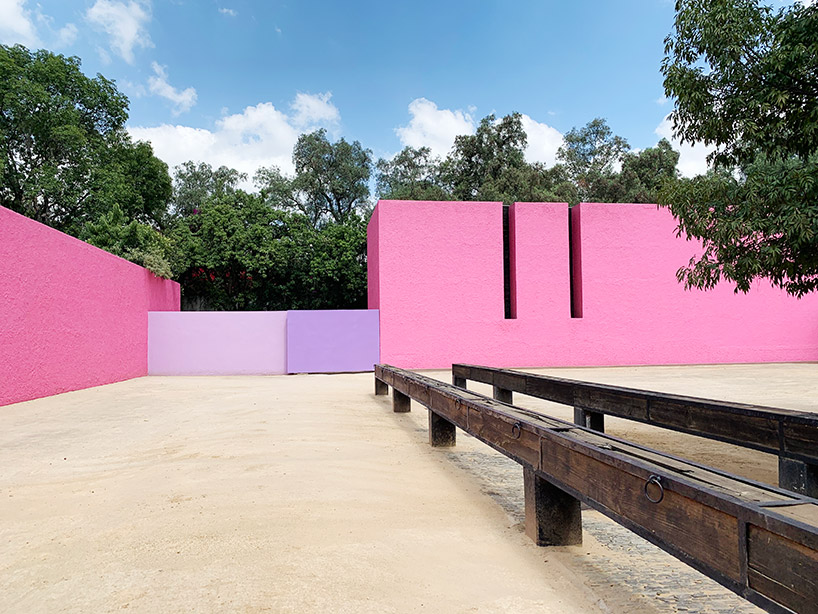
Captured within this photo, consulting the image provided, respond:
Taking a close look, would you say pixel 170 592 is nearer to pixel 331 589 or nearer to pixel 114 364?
pixel 331 589

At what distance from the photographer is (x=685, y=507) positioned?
1.46 meters

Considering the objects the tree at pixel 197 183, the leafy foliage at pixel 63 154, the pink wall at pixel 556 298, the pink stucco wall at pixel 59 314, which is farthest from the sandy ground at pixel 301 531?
the tree at pixel 197 183

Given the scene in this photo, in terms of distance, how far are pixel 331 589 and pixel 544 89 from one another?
24.8m

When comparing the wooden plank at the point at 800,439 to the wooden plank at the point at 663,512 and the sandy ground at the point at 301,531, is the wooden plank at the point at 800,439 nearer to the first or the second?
the sandy ground at the point at 301,531

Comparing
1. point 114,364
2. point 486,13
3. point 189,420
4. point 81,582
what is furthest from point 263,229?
point 81,582

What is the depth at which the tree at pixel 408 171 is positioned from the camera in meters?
27.3

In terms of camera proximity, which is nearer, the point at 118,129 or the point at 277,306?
the point at 277,306

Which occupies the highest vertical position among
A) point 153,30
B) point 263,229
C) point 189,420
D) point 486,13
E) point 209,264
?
point 153,30

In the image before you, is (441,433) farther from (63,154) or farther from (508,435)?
(63,154)

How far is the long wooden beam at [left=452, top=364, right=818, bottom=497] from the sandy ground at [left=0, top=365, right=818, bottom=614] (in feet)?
2.18

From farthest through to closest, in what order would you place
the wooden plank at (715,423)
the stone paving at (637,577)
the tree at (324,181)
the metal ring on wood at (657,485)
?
1. the tree at (324,181)
2. the wooden plank at (715,423)
3. the stone paving at (637,577)
4. the metal ring on wood at (657,485)

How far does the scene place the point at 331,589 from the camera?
1.92 metres

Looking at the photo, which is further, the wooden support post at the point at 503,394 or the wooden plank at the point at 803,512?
the wooden support post at the point at 503,394

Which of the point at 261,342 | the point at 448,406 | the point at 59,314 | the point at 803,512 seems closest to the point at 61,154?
the point at 261,342
